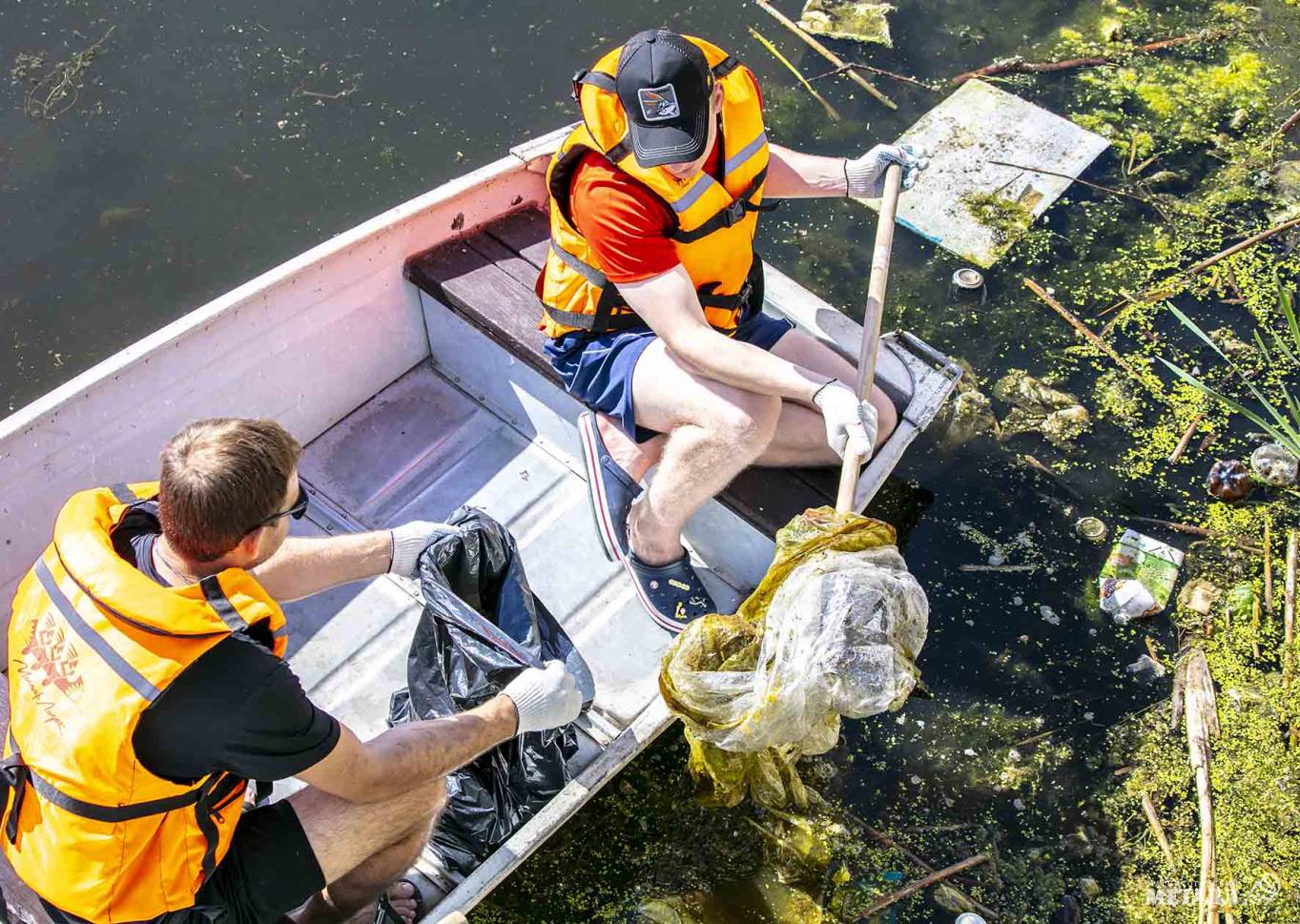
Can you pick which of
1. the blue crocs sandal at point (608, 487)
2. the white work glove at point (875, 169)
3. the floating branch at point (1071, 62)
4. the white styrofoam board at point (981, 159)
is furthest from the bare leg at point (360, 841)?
the floating branch at point (1071, 62)

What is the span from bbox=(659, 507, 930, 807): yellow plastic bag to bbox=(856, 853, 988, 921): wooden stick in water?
55 cm

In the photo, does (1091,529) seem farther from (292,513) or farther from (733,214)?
(292,513)

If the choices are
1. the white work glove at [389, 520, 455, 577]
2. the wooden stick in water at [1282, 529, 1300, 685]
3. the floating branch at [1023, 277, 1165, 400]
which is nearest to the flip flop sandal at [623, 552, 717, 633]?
the white work glove at [389, 520, 455, 577]

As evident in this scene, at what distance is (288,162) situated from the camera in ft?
16.6

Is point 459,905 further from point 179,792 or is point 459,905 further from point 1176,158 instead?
point 1176,158

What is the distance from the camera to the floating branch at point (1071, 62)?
5.29 m

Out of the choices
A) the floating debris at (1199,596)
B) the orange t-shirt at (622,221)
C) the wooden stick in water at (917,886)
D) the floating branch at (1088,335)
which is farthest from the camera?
the floating branch at (1088,335)

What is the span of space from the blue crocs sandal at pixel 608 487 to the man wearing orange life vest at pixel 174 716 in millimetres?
1038

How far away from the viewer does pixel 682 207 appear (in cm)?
285

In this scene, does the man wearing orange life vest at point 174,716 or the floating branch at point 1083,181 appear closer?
the man wearing orange life vest at point 174,716

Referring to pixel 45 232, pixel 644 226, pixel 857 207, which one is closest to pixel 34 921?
pixel 644 226

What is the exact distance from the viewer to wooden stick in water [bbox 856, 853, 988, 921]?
3225 millimetres

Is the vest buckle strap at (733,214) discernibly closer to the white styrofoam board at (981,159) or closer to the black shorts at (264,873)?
the black shorts at (264,873)

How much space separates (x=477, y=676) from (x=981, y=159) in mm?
3173
